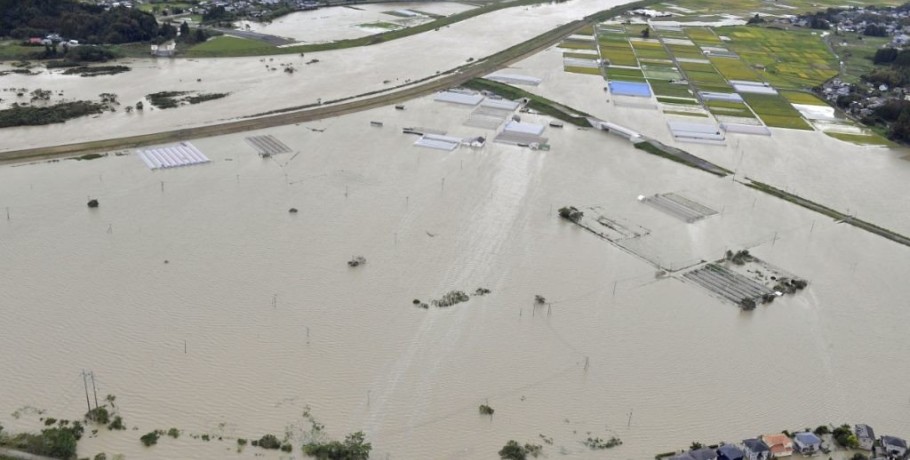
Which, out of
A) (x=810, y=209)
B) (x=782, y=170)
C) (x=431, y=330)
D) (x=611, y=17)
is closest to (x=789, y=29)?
(x=611, y=17)

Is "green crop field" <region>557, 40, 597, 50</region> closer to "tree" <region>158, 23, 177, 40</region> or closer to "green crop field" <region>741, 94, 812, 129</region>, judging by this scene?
"green crop field" <region>741, 94, 812, 129</region>

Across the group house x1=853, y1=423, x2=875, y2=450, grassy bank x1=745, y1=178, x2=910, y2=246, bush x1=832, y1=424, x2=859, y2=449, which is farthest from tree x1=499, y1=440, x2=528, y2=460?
grassy bank x1=745, y1=178, x2=910, y2=246

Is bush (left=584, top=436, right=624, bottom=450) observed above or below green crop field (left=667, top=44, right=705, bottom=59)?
below

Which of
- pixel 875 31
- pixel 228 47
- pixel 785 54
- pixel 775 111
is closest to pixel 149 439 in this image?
pixel 775 111

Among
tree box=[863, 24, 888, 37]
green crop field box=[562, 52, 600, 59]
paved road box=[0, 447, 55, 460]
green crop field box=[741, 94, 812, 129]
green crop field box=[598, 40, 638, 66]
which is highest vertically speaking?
tree box=[863, 24, 888, 37]

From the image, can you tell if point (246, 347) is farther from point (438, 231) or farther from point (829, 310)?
point (829, 310)

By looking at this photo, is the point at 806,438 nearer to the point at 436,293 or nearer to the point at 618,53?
the point at 436,293

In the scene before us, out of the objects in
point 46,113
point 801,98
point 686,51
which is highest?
point 686,51

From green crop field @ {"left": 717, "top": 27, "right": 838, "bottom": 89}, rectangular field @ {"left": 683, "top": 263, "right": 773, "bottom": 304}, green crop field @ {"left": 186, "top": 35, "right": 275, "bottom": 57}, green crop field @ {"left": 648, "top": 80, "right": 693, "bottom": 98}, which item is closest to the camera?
rectangular field @ {"left": 683, "top": 263, "right": 773, "bottom": 304}
